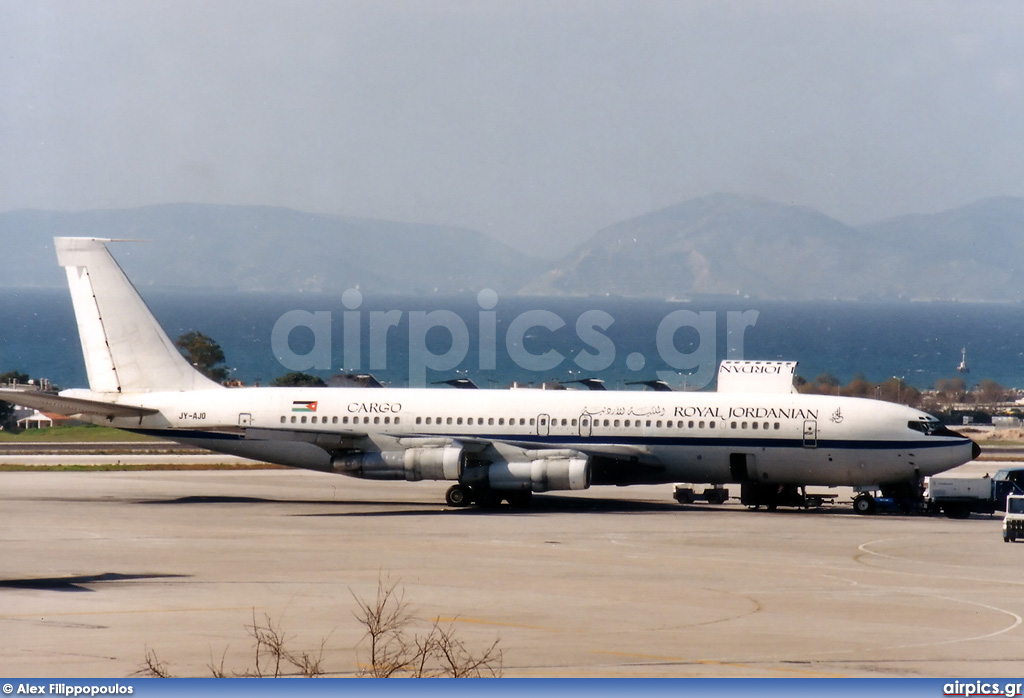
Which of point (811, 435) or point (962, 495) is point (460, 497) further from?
point (962, 495)

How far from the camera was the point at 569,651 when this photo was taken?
20.0 metres

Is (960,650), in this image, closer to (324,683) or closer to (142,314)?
(324,683)

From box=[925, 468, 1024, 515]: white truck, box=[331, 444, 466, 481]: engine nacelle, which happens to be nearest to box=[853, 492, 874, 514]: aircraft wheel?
box=[925, 468, 1024, 515]: white truck

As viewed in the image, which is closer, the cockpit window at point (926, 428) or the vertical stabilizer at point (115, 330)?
the cockpit window at point (926, 428)

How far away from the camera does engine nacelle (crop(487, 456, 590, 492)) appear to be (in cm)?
4478

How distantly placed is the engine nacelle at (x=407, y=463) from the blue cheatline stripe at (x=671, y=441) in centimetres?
155

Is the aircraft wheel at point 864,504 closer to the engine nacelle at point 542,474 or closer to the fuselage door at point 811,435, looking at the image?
the fuselage door at point 811,435

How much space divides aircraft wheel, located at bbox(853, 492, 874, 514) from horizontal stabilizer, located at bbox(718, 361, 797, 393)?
6.10 metres

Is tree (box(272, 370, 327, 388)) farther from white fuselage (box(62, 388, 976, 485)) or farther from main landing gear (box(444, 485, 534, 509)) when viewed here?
main landing gear (box(444, 485, 534, 509))

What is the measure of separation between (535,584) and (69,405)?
26.6m

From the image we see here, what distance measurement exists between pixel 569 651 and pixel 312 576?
34.3 feet

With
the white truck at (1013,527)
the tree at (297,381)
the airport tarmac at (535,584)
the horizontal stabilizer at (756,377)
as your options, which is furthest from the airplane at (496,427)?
the tree at (297,381)

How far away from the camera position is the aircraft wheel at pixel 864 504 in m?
47.4

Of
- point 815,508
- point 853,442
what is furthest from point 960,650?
point 815,508
